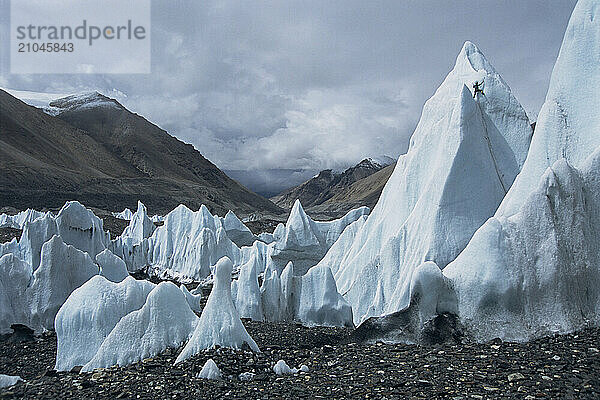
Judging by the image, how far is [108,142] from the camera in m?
167

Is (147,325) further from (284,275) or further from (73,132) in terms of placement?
(73,132)

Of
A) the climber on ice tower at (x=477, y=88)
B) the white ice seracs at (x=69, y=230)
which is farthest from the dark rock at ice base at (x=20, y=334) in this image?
the climber on ice tower at (x=477, y=88)

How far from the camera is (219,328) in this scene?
990cm

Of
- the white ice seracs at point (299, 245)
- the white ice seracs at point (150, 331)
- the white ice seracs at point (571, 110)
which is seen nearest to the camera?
the white ice seracs at point (150, 331)

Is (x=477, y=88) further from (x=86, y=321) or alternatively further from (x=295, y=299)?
(x=86, y=321)

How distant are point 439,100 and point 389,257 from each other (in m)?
6.91

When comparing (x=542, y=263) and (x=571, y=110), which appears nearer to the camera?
(x=542, y=263)

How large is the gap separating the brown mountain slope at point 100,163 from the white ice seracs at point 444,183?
8764 cm

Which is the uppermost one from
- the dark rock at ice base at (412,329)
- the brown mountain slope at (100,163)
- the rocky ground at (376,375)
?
the brown mountain slope at (100,163)

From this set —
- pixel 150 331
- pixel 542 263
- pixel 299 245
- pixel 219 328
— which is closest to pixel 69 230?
pixel 299 245

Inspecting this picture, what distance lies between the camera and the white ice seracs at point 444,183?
556 inches

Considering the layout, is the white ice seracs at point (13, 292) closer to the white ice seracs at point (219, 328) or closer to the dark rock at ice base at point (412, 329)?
the white ice seracs at point (219, 328)

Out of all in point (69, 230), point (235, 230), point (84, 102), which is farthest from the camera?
point (84, 102)

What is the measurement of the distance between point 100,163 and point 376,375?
15398 centimetres
